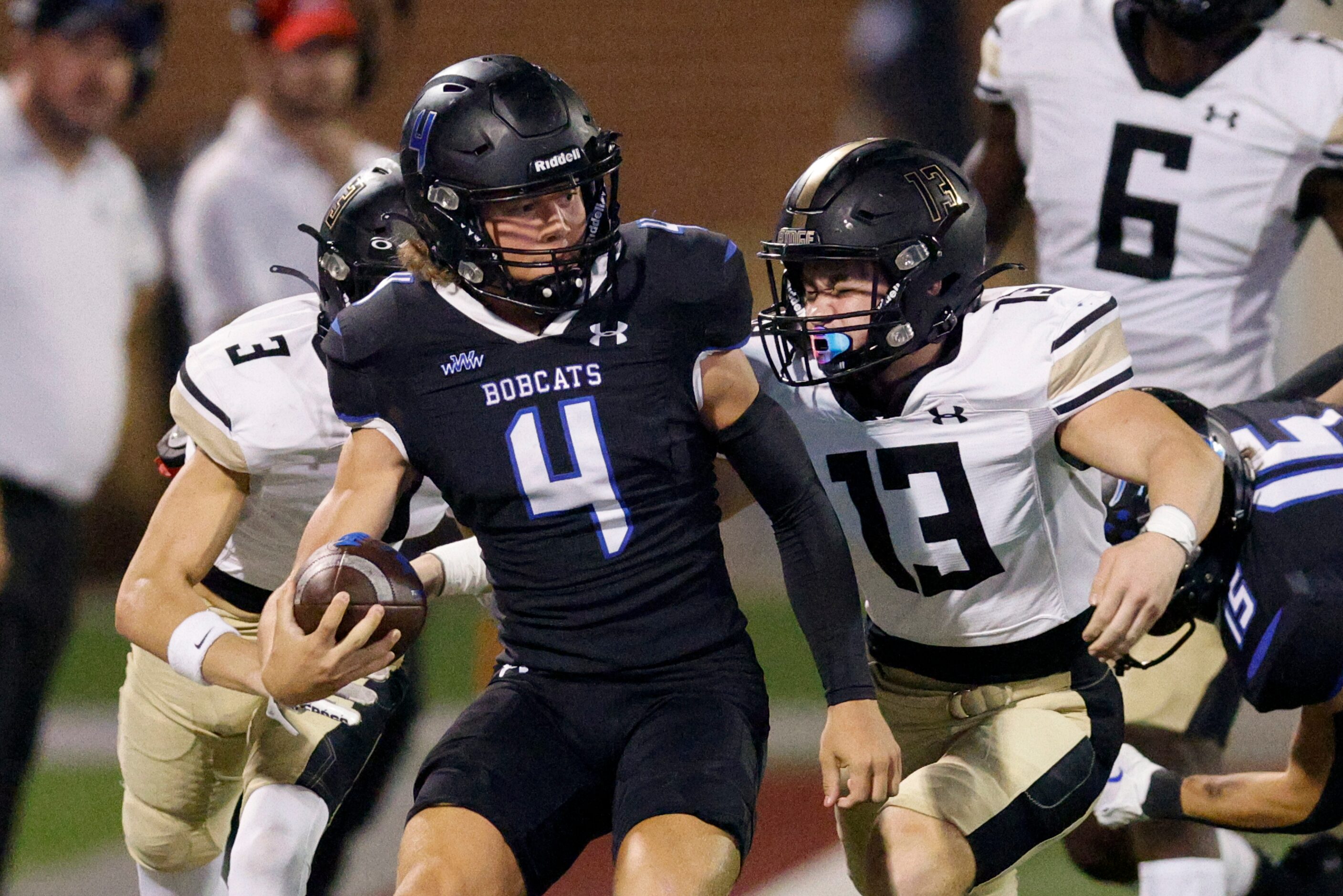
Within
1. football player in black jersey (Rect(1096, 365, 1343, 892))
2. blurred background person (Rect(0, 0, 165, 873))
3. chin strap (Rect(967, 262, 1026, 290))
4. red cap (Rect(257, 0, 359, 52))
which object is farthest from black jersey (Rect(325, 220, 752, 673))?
red cap (Rect(257, 0, 359, 52))

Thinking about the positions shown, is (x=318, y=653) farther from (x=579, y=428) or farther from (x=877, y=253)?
(x=877, y=253)

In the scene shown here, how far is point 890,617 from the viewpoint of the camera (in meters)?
2.94

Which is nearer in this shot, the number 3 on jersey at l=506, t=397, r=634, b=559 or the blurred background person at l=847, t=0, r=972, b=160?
the number 3 on jersey at l=506, t=397, r=634, b=559

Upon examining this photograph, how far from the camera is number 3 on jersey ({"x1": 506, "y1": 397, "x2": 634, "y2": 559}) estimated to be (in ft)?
8.11

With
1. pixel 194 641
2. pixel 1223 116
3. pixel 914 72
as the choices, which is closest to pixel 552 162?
pixel 194 641

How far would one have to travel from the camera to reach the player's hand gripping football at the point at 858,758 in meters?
2.35

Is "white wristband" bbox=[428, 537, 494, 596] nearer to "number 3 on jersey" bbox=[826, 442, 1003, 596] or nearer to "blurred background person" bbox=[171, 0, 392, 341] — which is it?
"number 3 on jersey" bbox=[826, 442, 1003, 596]

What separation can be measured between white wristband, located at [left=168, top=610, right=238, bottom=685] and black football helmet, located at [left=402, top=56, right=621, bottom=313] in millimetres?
732

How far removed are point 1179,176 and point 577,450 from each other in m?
2.06

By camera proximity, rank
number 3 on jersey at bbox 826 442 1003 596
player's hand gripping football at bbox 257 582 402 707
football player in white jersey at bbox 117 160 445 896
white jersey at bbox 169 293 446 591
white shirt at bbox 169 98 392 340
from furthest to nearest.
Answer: white shirt at bbox 169 98 392 340 < white jersey at bbox 169 293 446 591 < football player in white jersey at bbox 117 160 445 896 < number 3 on jersey at bbox 826 442 1003 596 < player's hand gripping football at bbox 257 582 402 707

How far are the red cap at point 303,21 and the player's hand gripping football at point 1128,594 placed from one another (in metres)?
5.30

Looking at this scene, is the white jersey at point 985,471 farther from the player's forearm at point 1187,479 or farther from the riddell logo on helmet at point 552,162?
the riddell logo on helmet at point 552,162

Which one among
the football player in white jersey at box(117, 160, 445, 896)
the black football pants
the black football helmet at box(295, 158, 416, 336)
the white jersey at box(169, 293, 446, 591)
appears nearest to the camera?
the football player in white jersey at box(117, 160, 445, 896)

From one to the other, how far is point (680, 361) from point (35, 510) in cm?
501
